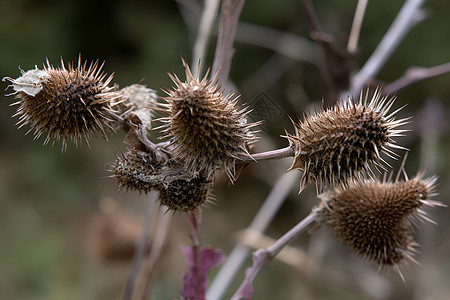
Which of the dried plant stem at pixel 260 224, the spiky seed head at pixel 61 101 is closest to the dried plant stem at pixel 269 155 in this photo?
the spiky seed head at pixel 61 101

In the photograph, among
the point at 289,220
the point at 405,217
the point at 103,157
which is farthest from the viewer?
the point at 103,157

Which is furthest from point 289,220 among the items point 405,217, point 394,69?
point 405,217

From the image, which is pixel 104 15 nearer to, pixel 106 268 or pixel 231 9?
pixel 106 268

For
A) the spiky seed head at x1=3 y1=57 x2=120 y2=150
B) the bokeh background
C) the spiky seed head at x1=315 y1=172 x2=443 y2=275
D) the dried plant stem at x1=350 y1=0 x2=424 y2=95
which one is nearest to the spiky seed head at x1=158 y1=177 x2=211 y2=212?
the spiky seed head at x1=3 y1=57 x2=120 y2=150

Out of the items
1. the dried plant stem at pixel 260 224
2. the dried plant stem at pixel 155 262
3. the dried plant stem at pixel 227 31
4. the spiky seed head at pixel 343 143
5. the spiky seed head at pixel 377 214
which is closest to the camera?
the spiky seed head at pixel 343 143

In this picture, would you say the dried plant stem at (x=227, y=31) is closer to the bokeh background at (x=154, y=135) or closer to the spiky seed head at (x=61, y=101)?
the spiky seed head at (x=61, y=101)
